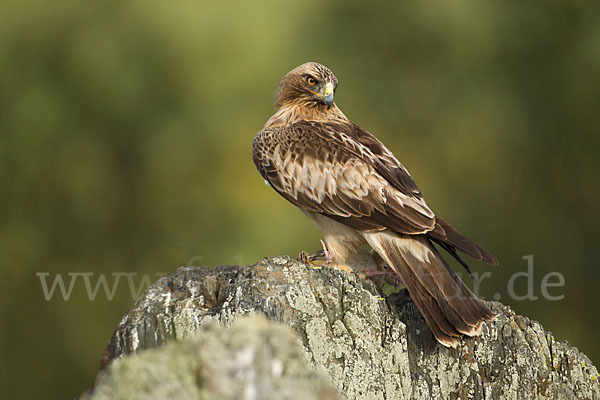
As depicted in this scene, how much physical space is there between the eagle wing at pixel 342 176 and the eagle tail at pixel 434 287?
0.38ft

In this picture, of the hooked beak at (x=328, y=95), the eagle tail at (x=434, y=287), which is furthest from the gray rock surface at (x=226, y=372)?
the hooked beak at (x=328, y=95)

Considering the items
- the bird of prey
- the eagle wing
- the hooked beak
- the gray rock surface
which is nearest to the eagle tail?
the bird of prey

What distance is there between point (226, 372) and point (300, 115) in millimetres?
4122

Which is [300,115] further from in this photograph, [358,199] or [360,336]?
[360,336]

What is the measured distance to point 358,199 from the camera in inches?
183

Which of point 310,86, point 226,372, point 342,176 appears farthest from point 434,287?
point 226,372

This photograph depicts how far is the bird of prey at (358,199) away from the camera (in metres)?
4.00

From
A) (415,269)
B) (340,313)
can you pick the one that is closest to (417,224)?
(415,269)

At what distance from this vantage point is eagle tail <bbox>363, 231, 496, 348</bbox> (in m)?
3.67

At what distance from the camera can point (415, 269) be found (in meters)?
4.22

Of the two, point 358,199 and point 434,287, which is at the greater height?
point 358,199

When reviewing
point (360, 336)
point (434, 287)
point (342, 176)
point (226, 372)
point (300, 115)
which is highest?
point (300, 115)

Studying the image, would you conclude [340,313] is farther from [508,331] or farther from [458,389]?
[508,331]

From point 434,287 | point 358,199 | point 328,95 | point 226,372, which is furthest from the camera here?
point 328,95
